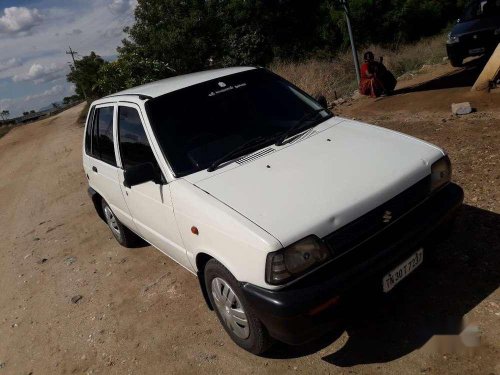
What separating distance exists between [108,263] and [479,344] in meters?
3.89

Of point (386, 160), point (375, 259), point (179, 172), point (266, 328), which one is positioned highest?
point (179, 172)

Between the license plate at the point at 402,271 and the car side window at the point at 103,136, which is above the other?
the car side window at the point at 103,136

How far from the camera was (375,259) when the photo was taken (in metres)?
2.49

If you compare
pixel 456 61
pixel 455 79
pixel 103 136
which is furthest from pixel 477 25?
pixel 103 136

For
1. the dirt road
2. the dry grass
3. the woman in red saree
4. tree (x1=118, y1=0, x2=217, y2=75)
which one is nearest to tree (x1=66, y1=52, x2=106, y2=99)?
tree (x1=118, y1=0, x2=217, y2=75)

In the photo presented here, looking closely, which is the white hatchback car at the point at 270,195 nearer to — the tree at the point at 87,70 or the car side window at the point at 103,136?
the car side window at the point at 103,136

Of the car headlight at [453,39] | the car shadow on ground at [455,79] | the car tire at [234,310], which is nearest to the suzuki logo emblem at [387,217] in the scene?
the car tire at [234,310]

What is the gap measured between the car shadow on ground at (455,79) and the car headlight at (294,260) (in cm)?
784

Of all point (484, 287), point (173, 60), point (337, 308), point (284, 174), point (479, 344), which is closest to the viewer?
point (337, 308)

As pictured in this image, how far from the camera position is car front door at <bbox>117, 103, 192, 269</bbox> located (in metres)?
3.23

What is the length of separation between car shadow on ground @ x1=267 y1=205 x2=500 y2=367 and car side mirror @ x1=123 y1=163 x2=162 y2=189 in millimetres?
1507

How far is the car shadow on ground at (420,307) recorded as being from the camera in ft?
8.83

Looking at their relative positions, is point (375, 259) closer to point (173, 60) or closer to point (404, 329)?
point (404, 329)

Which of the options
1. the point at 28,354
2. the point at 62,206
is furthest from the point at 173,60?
the point at 28,354
